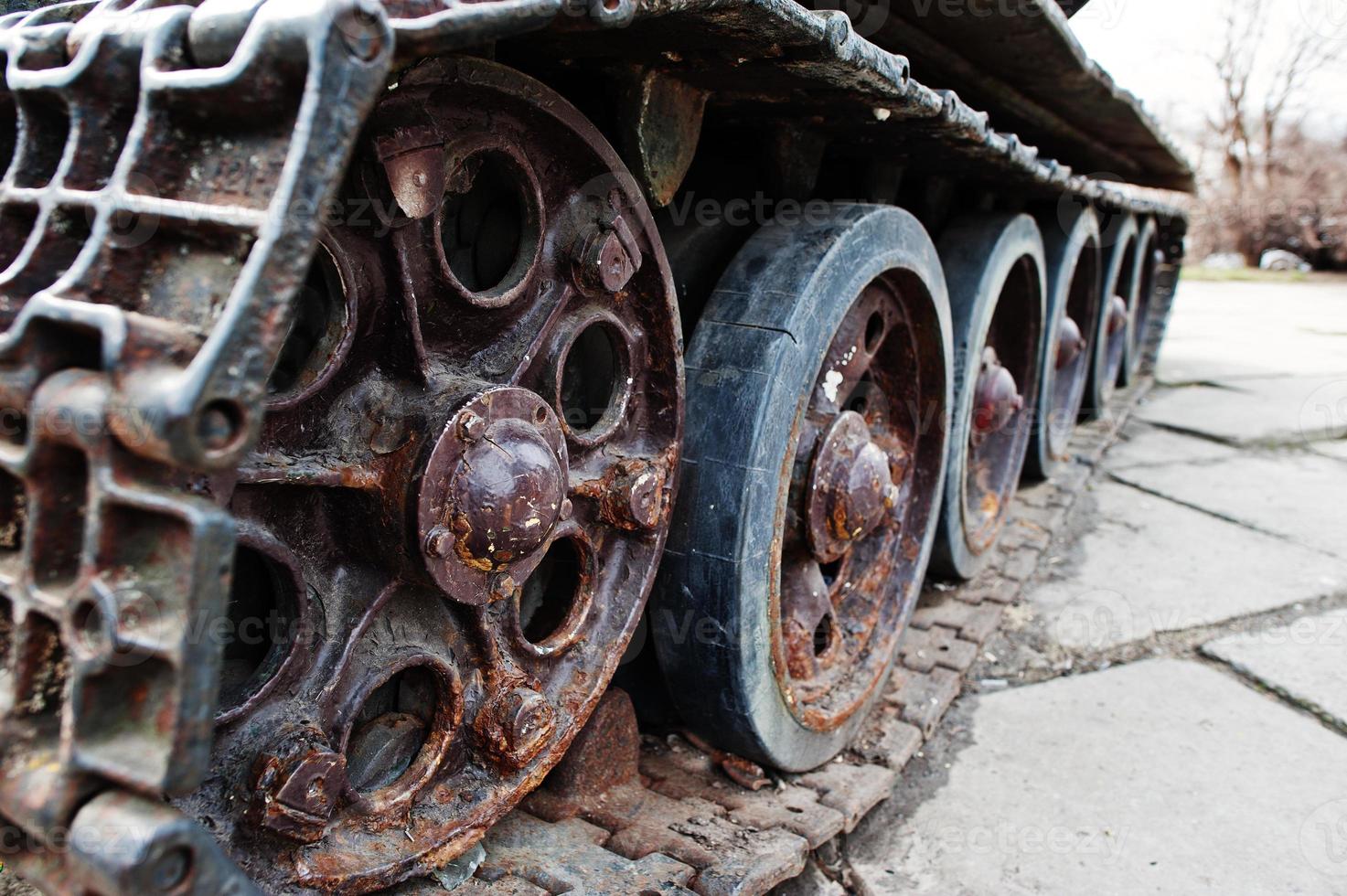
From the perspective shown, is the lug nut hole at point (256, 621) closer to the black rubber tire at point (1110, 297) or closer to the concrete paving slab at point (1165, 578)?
the concrete paving slab at point (1165, 578)

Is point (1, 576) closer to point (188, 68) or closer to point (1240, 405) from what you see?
point (188, 68)

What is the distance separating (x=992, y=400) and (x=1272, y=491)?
1890 millimetres

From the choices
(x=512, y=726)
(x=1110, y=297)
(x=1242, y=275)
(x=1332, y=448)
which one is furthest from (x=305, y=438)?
(x=1242, y=275)

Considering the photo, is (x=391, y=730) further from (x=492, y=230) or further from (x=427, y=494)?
(x=492, y=230)

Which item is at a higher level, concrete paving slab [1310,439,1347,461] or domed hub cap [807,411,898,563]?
domed hub cap [807,411,898,563]

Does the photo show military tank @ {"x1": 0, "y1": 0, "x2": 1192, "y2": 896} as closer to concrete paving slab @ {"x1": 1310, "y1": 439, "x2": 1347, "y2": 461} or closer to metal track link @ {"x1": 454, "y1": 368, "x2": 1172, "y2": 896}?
metal track link @ {"x1": 454, "y1": 368, "x2": 1172, "y2": 896}

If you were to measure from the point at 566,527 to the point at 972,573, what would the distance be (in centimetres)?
178

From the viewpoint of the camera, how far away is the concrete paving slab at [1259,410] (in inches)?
199

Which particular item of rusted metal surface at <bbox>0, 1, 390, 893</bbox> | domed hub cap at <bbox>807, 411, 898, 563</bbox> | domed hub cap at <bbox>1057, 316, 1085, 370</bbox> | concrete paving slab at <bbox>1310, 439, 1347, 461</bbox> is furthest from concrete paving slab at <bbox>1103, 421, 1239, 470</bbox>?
rusted metal surface at <bbox>0, 1, 390, 893</bbox>

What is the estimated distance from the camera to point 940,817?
1.91 meters

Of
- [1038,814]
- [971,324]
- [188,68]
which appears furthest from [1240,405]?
[188,68]

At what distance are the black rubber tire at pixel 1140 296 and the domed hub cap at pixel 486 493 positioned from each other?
4.75m

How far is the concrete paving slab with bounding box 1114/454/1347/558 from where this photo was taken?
3672 mm

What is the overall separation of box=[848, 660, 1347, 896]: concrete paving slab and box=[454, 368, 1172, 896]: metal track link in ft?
0.34
